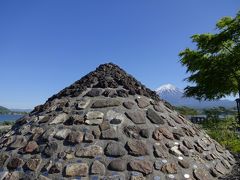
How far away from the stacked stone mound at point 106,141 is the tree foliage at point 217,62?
50.8ft

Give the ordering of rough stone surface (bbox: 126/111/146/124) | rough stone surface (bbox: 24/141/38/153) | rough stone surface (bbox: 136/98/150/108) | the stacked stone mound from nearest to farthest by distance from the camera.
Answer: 1. the stacked stone mound
2. rough stone surface (bbox: 24/141/38/153)
3. rough stone surface (bbox: 126/111/146/124)
4. rough stone surface (bbox: 136/98/150/108)

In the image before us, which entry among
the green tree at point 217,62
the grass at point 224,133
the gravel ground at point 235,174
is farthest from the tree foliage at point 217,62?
the gravel ground at point 235,174

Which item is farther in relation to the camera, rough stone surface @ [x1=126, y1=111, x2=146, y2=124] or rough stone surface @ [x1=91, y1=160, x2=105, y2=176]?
rough stone surface @ [x1=126, y1=111, x2=146, y2=124]

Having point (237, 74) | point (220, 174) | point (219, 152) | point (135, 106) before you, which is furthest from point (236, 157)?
point (237, 74)

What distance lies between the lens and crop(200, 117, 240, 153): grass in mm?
9992

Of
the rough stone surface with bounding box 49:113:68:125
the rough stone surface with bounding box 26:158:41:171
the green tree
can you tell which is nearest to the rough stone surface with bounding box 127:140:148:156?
the rough stone surface with bounding box 49:113:68:125

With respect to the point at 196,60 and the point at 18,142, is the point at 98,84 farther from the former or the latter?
the point at 196,60

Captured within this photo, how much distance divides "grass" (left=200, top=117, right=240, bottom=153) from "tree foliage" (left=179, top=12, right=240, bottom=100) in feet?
23.2

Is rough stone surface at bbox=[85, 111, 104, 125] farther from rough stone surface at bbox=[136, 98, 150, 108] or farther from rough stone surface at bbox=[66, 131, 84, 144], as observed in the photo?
rough stone surface at bbox=[136, 98, 150, 108]

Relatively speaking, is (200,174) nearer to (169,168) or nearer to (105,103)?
(169,168)

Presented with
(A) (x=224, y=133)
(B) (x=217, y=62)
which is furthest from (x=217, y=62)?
(A) (x=224, y=133)

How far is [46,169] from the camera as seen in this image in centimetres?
495

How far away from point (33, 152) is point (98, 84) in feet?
6.50

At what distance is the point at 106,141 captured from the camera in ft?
17.3
